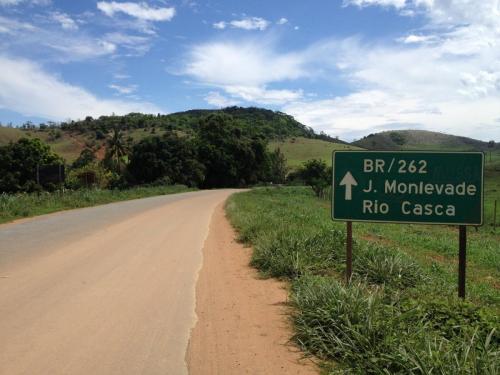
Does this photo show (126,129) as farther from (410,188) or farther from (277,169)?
(410,188)

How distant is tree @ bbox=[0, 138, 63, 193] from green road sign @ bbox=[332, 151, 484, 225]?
194 ft

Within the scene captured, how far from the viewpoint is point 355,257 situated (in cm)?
771

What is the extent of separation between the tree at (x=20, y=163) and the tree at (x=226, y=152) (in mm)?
23364

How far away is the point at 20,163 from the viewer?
60.7m

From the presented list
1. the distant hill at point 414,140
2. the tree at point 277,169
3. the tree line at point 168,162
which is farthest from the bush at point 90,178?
the distant hill at point 414,140

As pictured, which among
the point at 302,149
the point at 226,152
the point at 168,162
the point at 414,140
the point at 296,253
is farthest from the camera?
the point at 414,140

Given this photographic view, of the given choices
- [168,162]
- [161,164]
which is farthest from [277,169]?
[161,164]

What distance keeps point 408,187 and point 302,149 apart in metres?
130

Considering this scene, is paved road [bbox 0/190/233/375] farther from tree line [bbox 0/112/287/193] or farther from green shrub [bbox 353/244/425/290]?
tree line [bbox 0/112/287/193]

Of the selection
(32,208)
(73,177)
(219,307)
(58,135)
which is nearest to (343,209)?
(219,307)

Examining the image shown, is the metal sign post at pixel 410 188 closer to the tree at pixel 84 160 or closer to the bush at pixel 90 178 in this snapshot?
the bush at pixel 90 178

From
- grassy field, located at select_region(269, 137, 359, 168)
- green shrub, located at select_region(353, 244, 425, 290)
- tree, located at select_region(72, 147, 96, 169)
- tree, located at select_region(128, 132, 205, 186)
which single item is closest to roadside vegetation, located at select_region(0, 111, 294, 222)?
tree, located at select_region(128, 132, 205, 186)

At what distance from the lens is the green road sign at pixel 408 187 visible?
18.0 feet

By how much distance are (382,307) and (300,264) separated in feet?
8.98
